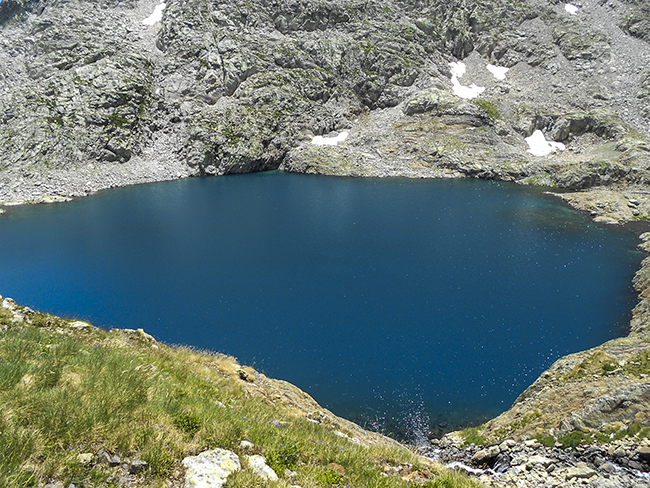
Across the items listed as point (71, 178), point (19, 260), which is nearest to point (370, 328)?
point (19, 260)

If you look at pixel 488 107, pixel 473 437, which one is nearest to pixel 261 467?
pixel 473 437

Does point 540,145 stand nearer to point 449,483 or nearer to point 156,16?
point 449,483

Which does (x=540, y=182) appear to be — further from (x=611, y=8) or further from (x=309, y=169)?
(x=611, y=8)

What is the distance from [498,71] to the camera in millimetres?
98688

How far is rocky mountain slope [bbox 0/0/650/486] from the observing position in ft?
228

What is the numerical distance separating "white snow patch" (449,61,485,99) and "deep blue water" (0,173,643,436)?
5633 cm

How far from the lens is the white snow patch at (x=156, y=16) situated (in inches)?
3905

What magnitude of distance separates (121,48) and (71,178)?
43.6 meters

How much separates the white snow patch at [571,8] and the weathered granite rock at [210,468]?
137 m

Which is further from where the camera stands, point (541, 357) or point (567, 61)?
point (567, 61)

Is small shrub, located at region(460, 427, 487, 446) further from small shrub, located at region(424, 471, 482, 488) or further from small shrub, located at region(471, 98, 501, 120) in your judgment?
small shrub, located at region(471, 98, 501, 120)

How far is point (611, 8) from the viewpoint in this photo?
9506 centimetres

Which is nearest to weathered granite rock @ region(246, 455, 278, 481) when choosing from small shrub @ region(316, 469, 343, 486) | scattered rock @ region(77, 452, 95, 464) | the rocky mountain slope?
small shrub @ region(316, 469, 343, 486)

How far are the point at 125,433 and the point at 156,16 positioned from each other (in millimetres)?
127433
